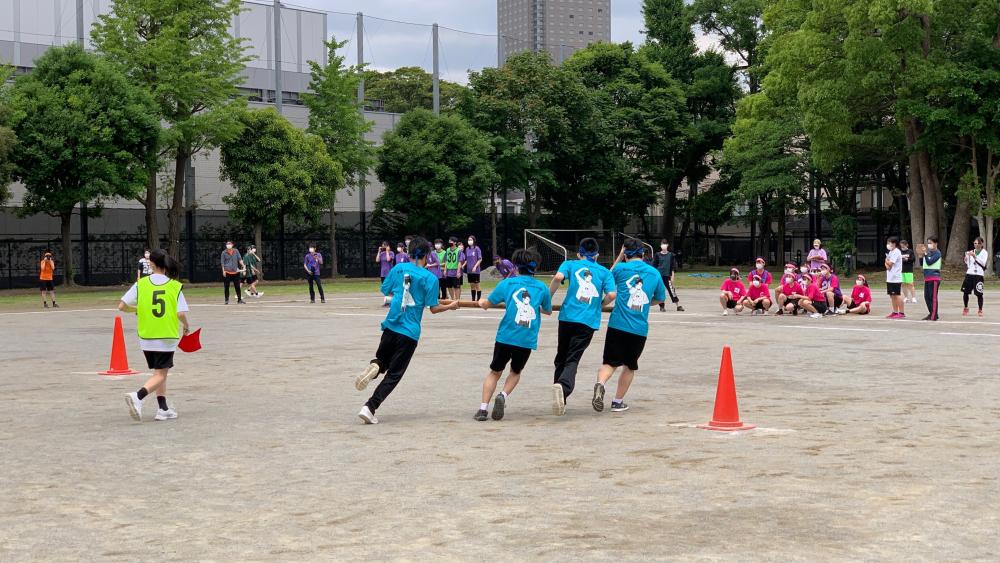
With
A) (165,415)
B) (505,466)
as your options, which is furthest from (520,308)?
(165,415)

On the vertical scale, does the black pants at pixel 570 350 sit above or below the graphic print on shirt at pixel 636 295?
below

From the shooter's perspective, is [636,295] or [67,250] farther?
[67,250]

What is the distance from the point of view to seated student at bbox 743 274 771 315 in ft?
78.8

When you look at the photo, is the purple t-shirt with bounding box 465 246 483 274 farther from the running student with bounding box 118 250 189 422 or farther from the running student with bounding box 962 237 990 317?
the running student with bounding box 118 250 189 422

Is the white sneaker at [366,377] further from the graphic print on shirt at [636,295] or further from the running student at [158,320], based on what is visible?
the graphic print on shirt at [636,295]

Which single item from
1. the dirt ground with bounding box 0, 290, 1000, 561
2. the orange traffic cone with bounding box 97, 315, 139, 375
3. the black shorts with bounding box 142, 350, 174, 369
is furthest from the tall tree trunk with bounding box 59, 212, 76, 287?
the black shorts with bounding box 142, 350, 174, 369

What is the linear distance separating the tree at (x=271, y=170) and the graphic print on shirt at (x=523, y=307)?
122ft

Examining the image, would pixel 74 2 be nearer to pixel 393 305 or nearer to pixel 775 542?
pixel 393 305

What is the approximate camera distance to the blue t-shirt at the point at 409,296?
387 inches

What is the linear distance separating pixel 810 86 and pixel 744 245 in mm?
25705

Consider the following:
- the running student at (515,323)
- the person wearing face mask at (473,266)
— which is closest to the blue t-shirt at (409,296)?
the running student at (515,323)

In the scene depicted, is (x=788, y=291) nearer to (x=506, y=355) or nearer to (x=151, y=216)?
(x=506, y=355)

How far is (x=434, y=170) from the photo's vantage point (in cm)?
5050

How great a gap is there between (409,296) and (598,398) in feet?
6.49
